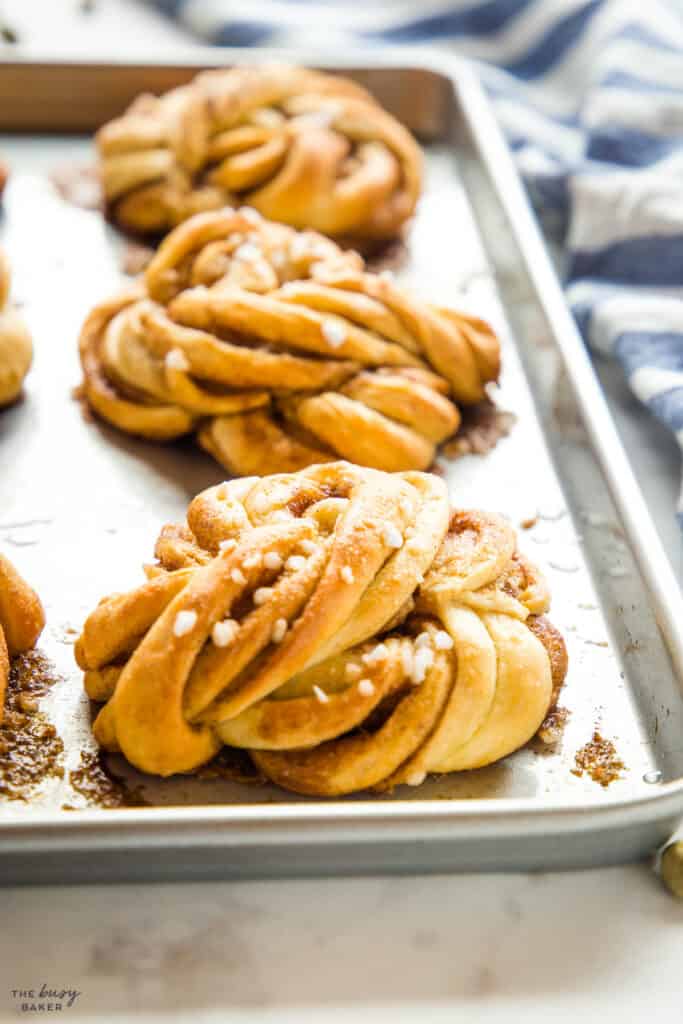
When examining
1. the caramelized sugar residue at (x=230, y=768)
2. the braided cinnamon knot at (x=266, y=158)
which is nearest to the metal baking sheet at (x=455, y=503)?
the caramelized sugar residue at (x=230, y=768)

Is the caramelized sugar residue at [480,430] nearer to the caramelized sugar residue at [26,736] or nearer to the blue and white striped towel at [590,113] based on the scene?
the blue and white striped towel at [590,113]

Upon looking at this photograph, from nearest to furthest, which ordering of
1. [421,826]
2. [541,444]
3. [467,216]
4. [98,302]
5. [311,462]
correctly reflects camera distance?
[421,826] < [311,462] < [541,444] < [98,302] < [467,216]

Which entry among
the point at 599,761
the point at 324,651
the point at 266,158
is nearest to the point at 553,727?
the point at 599,761

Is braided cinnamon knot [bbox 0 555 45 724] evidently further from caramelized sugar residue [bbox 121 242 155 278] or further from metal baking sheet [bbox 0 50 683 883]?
caramelized sugar residue [bbox 121 242 155 278]

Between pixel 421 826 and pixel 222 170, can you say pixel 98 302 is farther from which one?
pixel 421 826

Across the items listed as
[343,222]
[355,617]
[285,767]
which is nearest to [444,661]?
[355,617]
